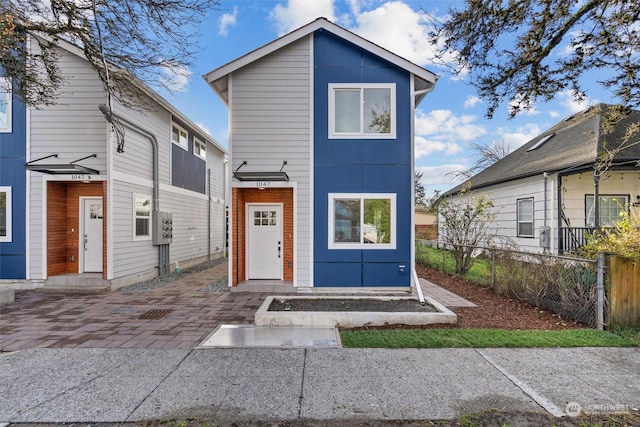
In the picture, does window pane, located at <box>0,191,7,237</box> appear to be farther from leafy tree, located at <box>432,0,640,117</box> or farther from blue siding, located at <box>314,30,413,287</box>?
leafy tree, located at <box>432,0,640,117</box>

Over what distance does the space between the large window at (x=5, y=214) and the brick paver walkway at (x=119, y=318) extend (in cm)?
167

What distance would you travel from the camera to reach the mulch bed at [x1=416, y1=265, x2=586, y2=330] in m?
5.53

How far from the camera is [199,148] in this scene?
1476 cm

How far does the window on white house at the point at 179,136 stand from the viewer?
39.7 feet

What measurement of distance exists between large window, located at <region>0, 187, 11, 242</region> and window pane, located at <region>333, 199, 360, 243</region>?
8844mm

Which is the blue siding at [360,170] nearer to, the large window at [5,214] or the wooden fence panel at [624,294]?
the wooden fence panel at [624,294]

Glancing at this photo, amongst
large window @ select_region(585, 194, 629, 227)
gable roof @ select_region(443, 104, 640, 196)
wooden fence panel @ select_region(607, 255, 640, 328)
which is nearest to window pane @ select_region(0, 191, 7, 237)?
wooden fence panel @ select_region(607, 255, 640, 328)

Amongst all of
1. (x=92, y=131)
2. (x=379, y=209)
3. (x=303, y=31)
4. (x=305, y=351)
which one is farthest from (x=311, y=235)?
(x=92, y=131)

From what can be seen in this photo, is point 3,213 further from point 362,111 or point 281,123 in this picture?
point 362,111

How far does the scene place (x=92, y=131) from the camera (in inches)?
338

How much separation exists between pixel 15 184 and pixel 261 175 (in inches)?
272

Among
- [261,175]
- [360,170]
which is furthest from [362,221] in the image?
[261,175]

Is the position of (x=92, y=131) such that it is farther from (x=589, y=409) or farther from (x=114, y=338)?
(x=589, y=409)

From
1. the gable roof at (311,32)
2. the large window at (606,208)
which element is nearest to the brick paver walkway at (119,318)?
the gable roof at (311,32)
